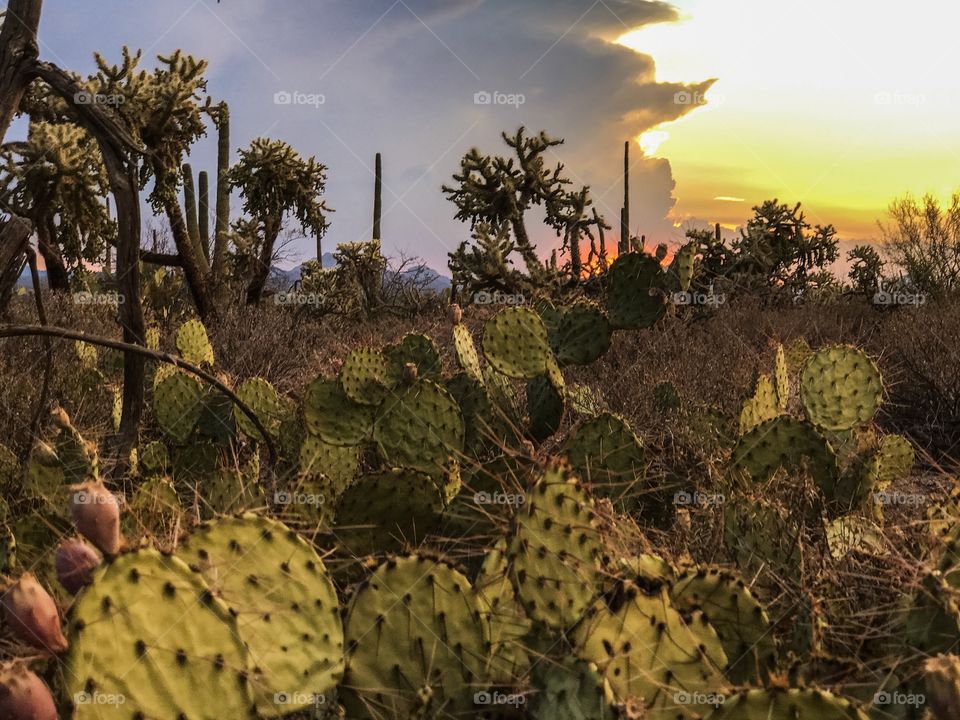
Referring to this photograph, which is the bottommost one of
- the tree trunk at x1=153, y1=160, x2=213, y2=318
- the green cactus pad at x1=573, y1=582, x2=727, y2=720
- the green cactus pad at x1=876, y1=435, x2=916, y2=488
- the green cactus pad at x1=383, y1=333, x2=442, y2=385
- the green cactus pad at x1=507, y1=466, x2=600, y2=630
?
the green cactus pad at x1=876, y1=435, x2=916, y2=488

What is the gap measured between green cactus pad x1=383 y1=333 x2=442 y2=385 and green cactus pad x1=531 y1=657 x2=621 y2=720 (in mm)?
2385

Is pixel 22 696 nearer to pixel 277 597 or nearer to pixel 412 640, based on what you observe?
pixel 277 597

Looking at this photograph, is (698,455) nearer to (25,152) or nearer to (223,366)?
(25,152)

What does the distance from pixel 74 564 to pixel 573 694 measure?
87 cm

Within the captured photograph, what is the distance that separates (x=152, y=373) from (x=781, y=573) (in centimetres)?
405

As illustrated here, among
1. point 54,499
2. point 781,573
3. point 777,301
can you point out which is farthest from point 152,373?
point 777,301

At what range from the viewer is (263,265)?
11.3 m

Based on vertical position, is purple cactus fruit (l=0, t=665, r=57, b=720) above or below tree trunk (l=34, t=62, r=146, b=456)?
below

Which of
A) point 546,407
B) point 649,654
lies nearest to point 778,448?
point 546,407

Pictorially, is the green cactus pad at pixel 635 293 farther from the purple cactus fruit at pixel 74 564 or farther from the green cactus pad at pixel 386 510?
the purple cactus fruit at pixel 74 564

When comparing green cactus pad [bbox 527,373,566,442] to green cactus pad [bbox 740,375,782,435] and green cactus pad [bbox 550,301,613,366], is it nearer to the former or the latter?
green cactus pad [bbox 550,301,613,366]

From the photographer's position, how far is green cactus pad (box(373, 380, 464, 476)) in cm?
293

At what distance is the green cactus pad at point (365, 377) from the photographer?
3.38 meters

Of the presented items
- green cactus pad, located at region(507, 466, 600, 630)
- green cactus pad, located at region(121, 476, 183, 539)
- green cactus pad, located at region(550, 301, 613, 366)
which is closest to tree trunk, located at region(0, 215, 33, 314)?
green cactus pad, located at region(121, 476, 183, 539)
